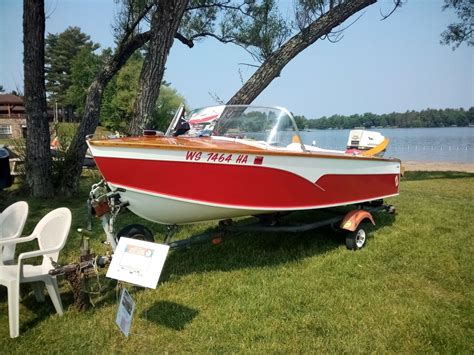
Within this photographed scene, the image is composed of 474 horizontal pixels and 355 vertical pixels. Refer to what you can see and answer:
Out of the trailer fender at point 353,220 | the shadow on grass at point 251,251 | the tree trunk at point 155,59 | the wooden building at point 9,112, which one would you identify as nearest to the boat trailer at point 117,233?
the trailer fender at point 353,220

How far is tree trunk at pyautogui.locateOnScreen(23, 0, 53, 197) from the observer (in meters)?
7.72

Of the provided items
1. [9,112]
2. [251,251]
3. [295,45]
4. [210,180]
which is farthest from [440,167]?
[9,112]

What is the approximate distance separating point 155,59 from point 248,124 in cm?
277

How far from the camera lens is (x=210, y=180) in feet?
11.8

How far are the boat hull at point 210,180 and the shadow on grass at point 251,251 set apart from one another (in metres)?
0.67

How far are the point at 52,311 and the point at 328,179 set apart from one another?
3.02 m

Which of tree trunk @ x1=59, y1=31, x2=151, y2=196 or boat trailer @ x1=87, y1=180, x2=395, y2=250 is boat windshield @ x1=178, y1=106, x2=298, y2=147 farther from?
tree trunk @ x1=59, y1=31, x2=151, y2=196

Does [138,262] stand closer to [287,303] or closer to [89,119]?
[287,303]

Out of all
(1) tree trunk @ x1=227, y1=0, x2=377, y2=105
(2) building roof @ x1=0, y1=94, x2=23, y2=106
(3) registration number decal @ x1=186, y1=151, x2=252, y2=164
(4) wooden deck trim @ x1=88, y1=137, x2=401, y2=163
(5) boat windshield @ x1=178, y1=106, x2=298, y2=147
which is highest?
(1) tree trunk @ x1=227, y1=0, x2=377, y2=105

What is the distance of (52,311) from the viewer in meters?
3.29

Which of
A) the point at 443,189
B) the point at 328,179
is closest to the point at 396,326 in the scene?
the point at 328,179

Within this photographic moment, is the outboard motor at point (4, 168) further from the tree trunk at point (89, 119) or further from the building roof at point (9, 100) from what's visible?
the building roof at point (9, 100)


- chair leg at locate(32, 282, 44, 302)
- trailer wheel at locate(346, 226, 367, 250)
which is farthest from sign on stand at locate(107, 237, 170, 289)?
trailer wheel at locate(346, 226, 367, 250)

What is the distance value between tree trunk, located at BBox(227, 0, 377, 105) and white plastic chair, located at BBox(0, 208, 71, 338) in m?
5.23
